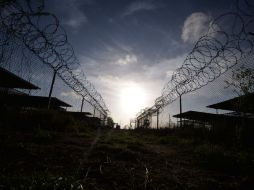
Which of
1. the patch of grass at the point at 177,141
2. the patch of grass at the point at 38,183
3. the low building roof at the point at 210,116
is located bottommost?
the patch of grass at the point at 38,183

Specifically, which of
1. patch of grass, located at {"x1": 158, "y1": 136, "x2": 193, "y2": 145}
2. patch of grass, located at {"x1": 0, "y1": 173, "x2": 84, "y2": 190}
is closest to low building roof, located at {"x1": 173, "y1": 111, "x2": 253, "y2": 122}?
patch of grass, located at {"x1": 158, "y1": 136, "x2": 193, "y2": 145}

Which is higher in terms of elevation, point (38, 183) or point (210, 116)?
point (210, 116)

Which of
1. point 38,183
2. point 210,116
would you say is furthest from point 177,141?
point 210,116

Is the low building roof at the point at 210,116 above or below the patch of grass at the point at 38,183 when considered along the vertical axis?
above

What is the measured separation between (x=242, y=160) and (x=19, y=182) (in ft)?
Answer: 10.8

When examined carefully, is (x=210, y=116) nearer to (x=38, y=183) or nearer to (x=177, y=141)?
(x=177, y=141)

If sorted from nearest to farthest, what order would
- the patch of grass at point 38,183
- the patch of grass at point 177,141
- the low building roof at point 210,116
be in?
the patch of grass at point 38,183
the patch of grass at point 177,141
the low building roof at point 210,116

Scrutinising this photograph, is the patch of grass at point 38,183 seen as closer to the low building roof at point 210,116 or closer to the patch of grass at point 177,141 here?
the patch of grass at point 177,141

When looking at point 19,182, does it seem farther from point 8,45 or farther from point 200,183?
→ point 8,45

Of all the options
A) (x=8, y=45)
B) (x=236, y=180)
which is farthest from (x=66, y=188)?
(x=8, y=45)

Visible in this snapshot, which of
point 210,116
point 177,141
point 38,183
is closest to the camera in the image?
point 38,183

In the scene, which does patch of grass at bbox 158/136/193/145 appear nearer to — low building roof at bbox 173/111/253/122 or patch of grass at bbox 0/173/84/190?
low building roof at bbox 173/111/253/122

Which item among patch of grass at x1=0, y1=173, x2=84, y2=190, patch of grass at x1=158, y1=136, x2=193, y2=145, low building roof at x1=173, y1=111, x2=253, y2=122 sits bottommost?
patch of grass at x1=0, y1=173, x2=84, y2=190

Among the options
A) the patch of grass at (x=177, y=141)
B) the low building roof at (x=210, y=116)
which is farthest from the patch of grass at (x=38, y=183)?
the low building roof at (x=210, y=116)
